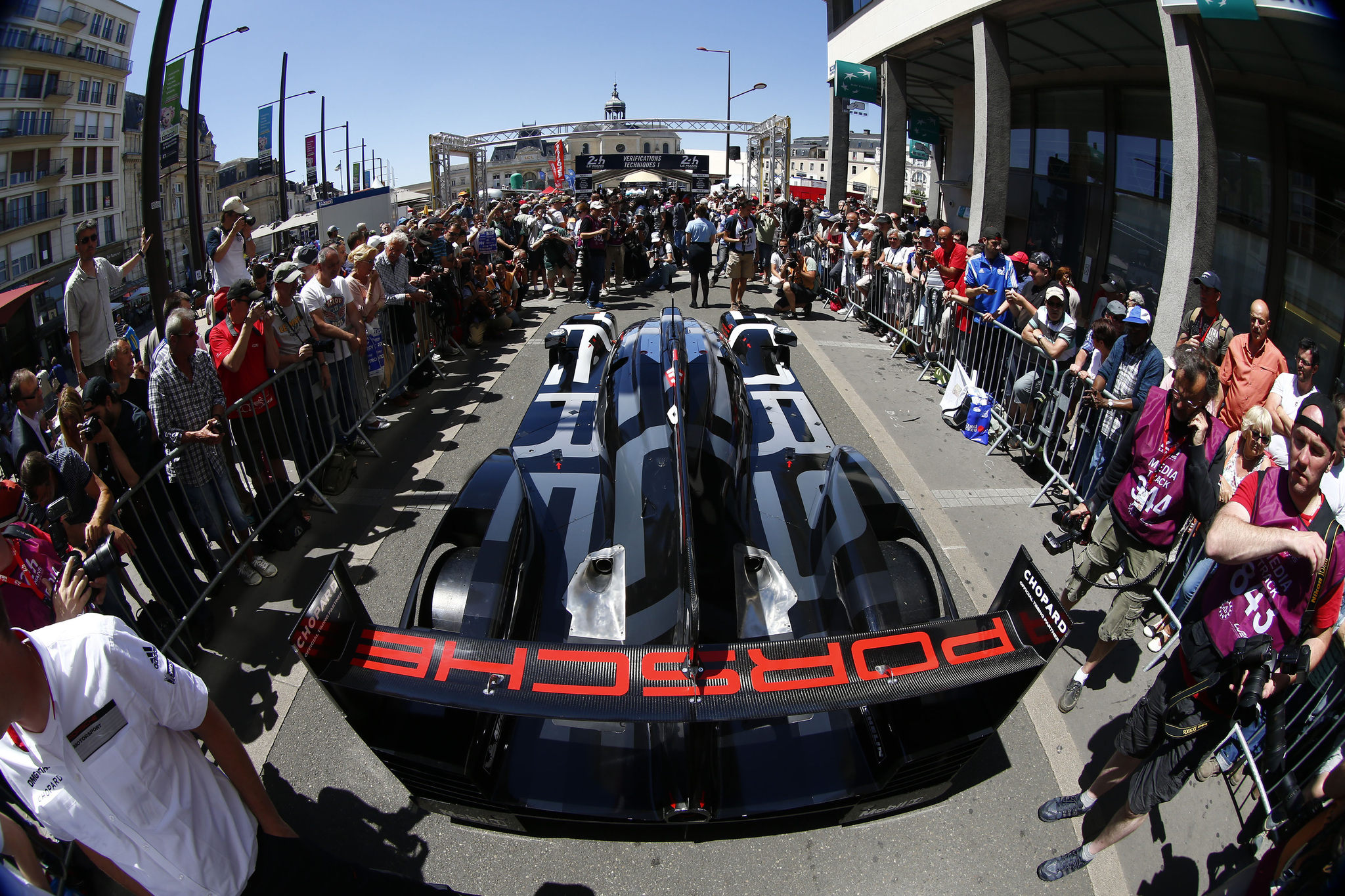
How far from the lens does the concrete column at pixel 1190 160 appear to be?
7.12 meters

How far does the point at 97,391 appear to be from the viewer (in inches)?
122

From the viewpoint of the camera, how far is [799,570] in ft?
10.2

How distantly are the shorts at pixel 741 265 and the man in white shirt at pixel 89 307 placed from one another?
7.81m

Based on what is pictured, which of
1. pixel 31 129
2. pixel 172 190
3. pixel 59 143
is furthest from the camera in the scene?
pixel 172 190

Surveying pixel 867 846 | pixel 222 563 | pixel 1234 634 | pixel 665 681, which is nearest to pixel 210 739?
pixel 665 681

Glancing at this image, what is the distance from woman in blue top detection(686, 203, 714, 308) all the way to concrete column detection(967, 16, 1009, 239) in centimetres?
→ 473

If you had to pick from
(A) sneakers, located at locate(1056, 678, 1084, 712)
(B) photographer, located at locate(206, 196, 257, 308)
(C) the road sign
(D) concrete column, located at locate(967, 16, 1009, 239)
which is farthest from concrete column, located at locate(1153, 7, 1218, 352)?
(B) photographer, located at locate(206, 196, 257, 308)

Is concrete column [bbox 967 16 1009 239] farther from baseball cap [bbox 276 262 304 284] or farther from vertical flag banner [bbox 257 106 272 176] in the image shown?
vertical flag banner [bbox 257 106 272 176]

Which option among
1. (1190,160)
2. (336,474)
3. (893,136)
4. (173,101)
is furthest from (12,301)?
(893,136)

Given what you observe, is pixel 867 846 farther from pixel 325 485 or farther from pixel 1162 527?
pixel 325 485

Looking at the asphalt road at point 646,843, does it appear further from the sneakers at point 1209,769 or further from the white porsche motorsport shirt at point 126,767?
the white porsche motorsport shirt at point 126,767

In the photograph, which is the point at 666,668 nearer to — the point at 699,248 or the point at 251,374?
the point at 251,374

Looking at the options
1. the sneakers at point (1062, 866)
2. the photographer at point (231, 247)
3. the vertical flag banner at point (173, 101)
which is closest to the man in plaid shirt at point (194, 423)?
the photographer at point (231, 247)

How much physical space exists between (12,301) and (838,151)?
1879cm
